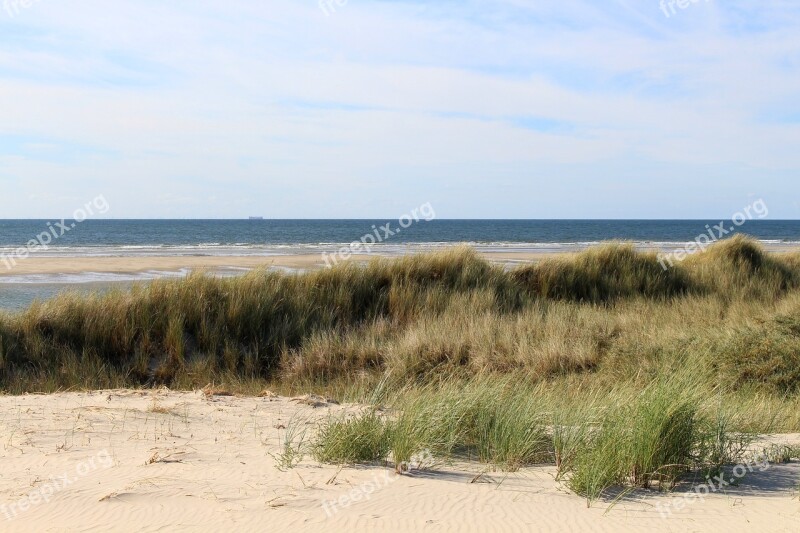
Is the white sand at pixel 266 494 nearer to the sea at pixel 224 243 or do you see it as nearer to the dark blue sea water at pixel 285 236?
the sea at pixel 224 243

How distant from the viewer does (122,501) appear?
470 cm

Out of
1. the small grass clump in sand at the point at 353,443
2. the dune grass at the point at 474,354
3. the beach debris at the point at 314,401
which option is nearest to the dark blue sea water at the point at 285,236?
the dune grass at the point at 474,354

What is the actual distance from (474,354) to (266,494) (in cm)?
618

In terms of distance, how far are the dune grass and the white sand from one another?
34cm

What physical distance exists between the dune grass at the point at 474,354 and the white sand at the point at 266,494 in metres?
0.34

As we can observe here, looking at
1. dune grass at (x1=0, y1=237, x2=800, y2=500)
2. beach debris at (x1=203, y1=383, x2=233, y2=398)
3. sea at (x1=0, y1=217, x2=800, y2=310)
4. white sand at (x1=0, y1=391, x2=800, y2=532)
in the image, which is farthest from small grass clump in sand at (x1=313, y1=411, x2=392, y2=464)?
sea at (x1=0, y1=217, x2=800, y2=310)

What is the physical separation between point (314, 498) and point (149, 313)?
7.35 m

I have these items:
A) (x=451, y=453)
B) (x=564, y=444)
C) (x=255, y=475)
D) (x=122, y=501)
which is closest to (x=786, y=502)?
(x=564, y=444)

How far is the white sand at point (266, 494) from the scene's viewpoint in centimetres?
445

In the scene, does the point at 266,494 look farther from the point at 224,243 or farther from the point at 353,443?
the point at 224,243

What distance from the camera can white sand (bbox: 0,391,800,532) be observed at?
14.6ft

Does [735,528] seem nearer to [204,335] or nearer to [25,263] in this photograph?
[204,335]

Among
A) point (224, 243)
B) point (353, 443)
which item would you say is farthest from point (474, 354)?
point (224, 243)

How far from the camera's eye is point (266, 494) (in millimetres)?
4848
